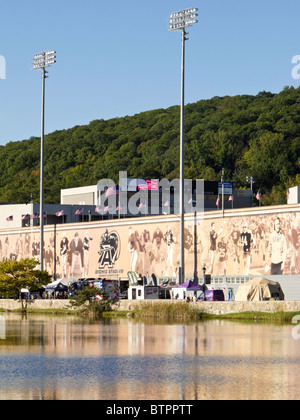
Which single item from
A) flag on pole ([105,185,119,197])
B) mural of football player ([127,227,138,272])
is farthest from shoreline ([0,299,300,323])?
flag on pole ([105,185,119,197])

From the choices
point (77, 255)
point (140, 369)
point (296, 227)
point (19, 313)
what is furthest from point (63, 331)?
point (77, 255)

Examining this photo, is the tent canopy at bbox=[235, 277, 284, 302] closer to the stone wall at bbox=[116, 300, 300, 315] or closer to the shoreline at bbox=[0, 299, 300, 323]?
the stone wall at bbox=[116, 300, 300, 315]

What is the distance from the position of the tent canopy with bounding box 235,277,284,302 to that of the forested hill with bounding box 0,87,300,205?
77389mm

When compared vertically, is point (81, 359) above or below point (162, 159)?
below

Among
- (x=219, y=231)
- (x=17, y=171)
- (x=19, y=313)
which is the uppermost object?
(x=17, y=171)

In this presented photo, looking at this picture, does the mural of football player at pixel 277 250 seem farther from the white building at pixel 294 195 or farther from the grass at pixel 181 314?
the grass at pixel 181 314

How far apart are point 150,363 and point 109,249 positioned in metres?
64.7

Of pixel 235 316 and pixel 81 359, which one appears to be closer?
pixel 81 359

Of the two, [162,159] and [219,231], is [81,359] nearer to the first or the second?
[219,231]

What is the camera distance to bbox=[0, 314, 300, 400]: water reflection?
77.2ft
